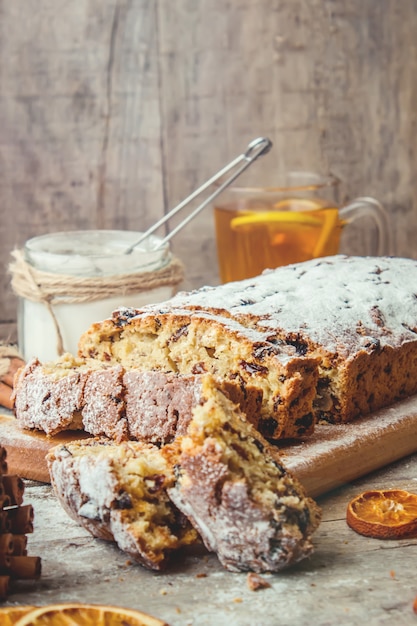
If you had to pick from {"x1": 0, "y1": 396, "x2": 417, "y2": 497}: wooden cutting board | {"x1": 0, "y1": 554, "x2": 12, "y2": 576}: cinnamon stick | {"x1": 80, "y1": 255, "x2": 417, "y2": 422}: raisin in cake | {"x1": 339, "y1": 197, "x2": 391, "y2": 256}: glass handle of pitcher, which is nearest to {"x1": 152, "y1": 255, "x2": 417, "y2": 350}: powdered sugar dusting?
{"x1": 80, "y1": 255, "x2": 417, "y2": 422}: raisin in cake

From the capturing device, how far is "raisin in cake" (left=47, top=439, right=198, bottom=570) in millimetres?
1625

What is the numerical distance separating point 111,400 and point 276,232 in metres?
1.24

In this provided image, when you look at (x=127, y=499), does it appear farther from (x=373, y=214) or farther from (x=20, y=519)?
(x=373, y=214)

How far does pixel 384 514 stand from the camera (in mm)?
1827

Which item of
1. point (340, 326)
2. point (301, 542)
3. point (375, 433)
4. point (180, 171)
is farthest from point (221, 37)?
point (301, 542)

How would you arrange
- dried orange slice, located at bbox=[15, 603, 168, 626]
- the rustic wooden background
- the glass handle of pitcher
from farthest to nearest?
the rustic wooden background
the glass handle of pitcher
dried orange slice, located at bbox=[15, 603, 168, 626]

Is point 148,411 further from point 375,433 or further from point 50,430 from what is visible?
point 375,433

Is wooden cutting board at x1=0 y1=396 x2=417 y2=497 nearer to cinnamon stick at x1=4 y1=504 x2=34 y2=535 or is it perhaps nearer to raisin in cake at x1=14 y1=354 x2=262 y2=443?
raisin in cake at x1=14 y1=354 x2=262 y2=443

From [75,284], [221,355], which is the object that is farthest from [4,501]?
[75,284]

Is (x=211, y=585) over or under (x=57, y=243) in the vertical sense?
under

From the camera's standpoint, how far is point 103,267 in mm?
2701

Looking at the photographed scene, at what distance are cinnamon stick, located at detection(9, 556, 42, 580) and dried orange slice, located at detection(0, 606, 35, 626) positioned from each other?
0.33ft

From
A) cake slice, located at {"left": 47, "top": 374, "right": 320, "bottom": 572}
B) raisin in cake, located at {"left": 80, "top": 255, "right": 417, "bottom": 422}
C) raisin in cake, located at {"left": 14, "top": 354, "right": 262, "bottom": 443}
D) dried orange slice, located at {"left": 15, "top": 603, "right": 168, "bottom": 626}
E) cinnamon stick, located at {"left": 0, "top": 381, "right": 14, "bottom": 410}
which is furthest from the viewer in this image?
cinnamon stick, located at {"left": 0, "top": 381, "right": 14, "bottom": 410}

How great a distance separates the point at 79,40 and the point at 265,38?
2.37ft
